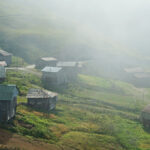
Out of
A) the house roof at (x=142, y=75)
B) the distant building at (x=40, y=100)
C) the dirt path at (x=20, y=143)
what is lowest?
the dirt path at (x=20, y=143)

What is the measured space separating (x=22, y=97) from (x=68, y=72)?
33066 mm

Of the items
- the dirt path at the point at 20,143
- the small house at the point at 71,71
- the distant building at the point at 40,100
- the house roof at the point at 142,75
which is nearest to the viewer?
the dirt path at the point at 20,143

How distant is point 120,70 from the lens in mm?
114750

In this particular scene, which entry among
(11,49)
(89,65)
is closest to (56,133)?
(89,65)

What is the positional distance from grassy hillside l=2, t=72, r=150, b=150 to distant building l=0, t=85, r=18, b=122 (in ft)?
5.17

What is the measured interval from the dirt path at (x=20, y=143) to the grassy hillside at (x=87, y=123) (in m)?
1.02

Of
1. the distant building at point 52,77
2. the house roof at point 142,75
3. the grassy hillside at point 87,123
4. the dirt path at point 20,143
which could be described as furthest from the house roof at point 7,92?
the house roof at point 142,75

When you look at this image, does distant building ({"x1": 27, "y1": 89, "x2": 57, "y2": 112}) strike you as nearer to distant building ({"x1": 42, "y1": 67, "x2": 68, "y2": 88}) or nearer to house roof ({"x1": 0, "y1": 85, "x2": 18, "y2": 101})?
house roof ({"x1": 0, "y1": 85, "x2": 18, "y2": 101})

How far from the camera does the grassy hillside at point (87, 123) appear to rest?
43281mm

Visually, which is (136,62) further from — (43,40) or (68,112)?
(68,112)

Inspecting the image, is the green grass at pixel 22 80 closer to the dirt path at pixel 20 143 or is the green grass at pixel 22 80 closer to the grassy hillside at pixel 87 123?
the grassy hillside at pixel 87 123

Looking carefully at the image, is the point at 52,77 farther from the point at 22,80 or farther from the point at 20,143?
the point at 20,143

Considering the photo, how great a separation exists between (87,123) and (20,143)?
1700cm

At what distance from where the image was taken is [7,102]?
44.3 meters
